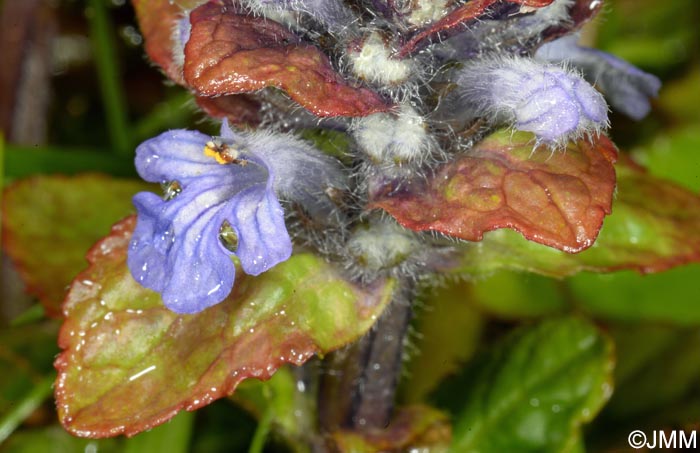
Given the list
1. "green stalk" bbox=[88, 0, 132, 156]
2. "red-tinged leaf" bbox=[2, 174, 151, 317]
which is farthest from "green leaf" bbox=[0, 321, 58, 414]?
"green stalk" bbox=[88, 0, 132, 156]

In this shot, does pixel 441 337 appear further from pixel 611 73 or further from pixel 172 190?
pixel 172 190

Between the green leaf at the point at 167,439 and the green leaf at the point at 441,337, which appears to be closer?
the green leaf at the point at 167,439

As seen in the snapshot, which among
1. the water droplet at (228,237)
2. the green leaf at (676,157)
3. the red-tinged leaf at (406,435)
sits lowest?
the red-tinged leaf at (406,435)

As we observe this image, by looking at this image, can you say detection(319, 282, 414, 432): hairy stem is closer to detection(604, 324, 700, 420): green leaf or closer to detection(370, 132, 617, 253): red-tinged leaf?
detection(370, 132, 617, 253): red-tinged leaf

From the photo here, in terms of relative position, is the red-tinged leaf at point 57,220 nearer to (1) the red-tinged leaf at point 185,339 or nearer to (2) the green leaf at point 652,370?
(1) the red-tinged leaf at point 185,339

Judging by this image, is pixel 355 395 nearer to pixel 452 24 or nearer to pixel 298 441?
pixel 298 441

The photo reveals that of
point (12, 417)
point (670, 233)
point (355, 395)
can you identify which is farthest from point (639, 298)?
point (12, 417)

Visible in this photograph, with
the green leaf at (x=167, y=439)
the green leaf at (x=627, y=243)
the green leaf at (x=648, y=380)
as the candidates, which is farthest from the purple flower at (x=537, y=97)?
the green leaf at (x=648, y=380)
